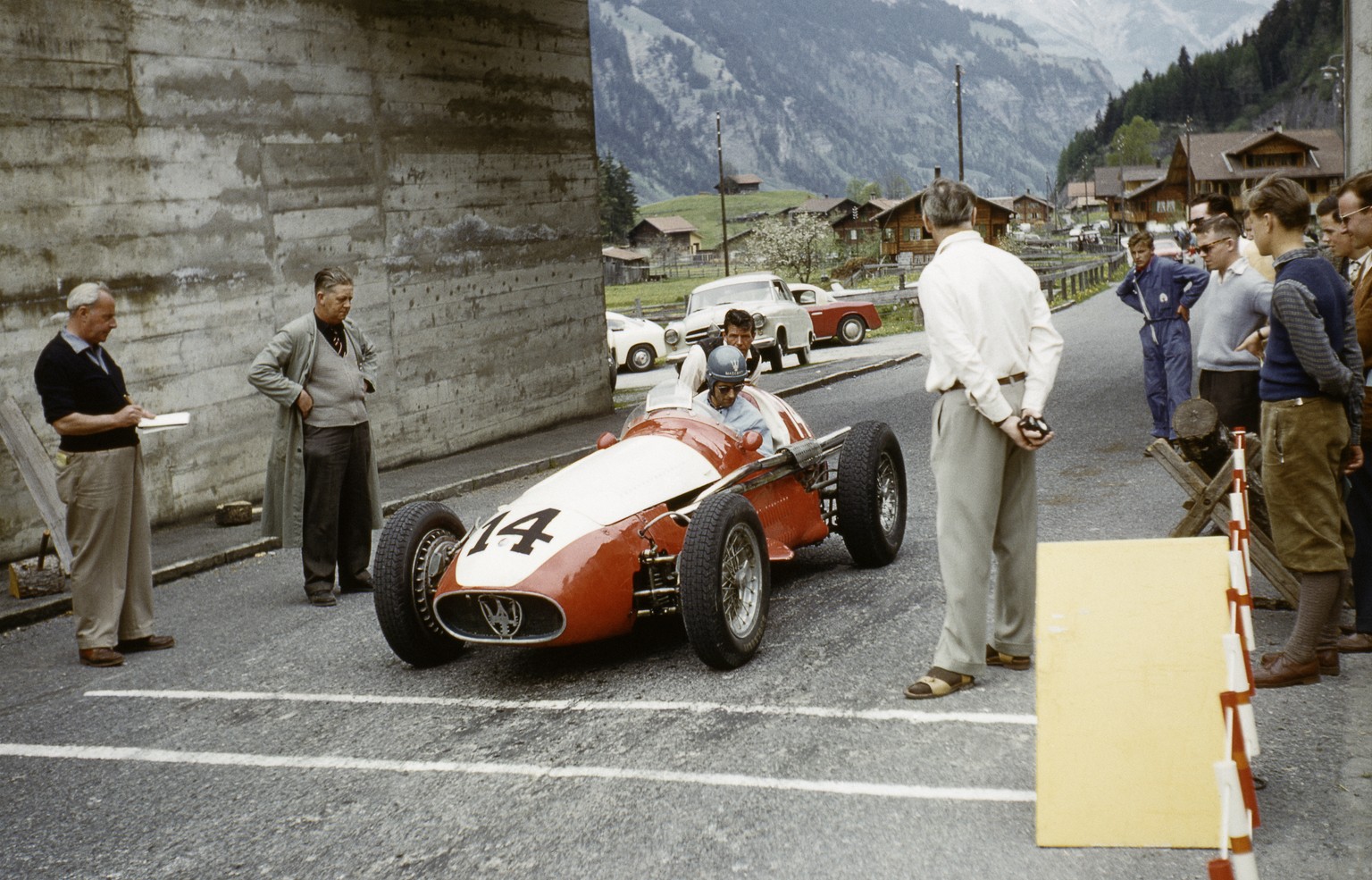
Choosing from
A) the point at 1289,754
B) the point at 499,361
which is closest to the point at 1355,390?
the point at 1289,754

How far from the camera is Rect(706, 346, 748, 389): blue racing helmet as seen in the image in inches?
283

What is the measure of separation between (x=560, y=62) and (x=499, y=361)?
4.48 meters

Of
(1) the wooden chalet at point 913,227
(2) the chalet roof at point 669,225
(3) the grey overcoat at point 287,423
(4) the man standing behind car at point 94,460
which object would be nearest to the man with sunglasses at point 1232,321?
(3) the grey overcoat at point 287,423

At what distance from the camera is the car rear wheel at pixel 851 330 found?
33344 mm

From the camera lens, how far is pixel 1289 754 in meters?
4.36

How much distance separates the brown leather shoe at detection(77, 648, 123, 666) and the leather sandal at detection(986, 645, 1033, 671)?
4602mm

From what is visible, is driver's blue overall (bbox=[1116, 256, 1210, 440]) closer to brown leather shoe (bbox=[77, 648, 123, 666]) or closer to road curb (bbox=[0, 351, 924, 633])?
road curb (bbox=[0, 351, 924, 633])

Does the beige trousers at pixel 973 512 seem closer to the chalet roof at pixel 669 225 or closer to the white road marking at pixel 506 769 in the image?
the white road marking at pixel 506 769

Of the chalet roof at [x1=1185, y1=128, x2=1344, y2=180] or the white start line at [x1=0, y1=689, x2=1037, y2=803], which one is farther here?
the chalet roof at [x1=1185, y1=128, x2=1344, y2=180]

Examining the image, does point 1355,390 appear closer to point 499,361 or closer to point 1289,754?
point 1289,754

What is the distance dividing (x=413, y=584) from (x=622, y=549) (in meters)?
1.08

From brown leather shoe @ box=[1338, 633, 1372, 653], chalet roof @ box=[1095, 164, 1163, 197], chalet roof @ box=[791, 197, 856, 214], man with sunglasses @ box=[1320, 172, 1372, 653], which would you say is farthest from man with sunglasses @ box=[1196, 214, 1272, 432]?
chalet roof @ box=[1095, 164, 1163, 197]

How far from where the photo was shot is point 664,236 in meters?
144

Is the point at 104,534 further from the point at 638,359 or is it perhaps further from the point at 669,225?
the point at 669,225
